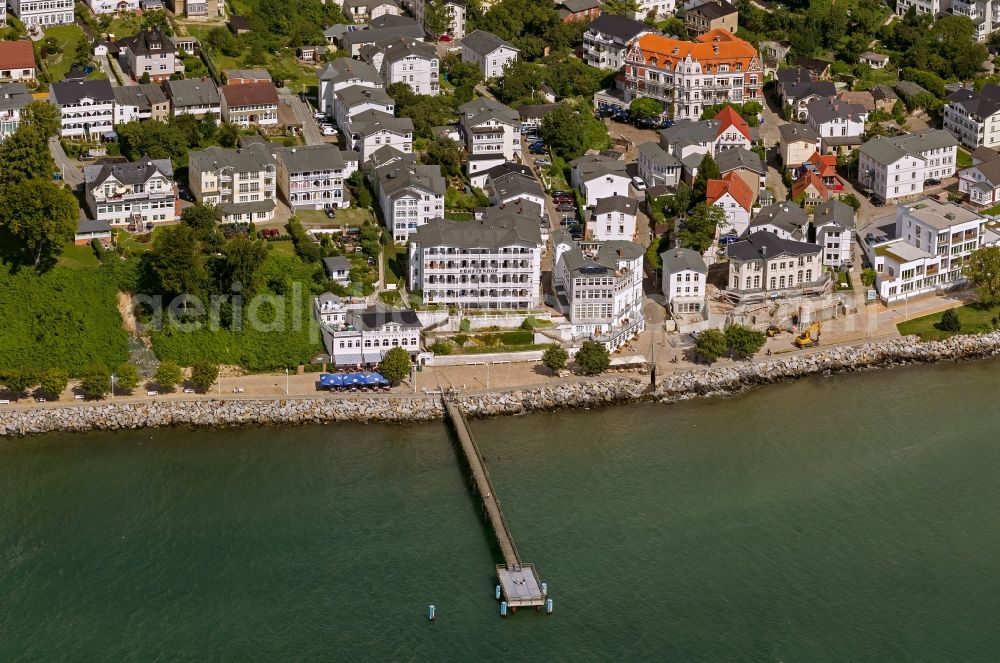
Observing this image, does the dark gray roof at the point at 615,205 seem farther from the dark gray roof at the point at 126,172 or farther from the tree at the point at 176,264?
the dark gray roof at the point at 126,172

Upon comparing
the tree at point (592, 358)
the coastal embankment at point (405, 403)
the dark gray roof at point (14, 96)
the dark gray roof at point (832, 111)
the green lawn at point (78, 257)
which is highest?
the dark gray roof at point (14, 96)

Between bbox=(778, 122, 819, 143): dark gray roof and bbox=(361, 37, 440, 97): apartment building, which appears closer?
bbox=(778, 122, 819, 143): dark gray roof

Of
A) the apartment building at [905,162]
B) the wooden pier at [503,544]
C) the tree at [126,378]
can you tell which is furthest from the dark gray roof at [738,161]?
the tree at [126,378]

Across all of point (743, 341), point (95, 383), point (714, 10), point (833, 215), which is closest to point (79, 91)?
point (95, 383)

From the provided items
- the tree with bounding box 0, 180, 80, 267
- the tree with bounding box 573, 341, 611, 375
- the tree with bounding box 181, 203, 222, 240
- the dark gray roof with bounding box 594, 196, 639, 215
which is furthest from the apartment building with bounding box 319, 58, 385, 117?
the tree with bounding box 573, 341, 611, 375

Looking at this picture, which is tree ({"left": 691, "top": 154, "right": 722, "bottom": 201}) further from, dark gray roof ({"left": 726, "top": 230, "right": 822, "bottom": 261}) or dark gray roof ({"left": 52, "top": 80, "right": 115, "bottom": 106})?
dark gray roof ({"left": 52, "top": 80, "right": 115, "bottom": 106})

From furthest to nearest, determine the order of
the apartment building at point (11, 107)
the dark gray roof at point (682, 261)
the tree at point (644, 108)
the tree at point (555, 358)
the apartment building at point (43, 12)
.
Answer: the apartment building at point (43, 12) < the tree at point (644, 108) < the apartment building at point (11, 107) < the dark gray roof at point (682, 261) < the tree at point (555, 358)
